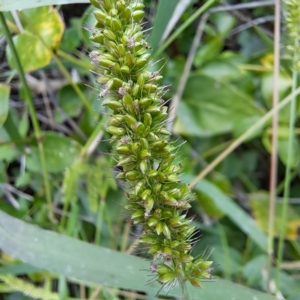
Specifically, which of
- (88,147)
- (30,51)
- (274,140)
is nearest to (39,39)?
(30,51)

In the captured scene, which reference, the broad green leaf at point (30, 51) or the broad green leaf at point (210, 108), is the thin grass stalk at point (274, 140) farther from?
the broad green leaf at point (30, 51)

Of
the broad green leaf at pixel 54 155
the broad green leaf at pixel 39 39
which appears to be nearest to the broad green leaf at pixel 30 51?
the broad green leaf at pixel 39 39

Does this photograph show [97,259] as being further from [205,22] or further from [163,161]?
[205,22]

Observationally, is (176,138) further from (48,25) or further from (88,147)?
(48,25)

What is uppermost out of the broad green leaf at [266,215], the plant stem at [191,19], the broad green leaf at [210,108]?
the plant stem at [191,19]

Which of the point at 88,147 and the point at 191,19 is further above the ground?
the point at 191,19
